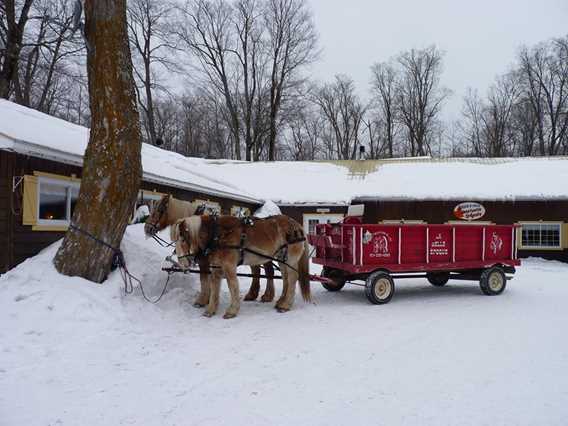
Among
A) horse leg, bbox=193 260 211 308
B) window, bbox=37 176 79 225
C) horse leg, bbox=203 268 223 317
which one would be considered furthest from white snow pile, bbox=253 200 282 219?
horse leg, bbox=203 268 223 317

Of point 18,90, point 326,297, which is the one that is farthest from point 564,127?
point 18,90

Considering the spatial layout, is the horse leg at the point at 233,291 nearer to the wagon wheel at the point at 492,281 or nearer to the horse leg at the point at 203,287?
the horse leg at the point at 203,287

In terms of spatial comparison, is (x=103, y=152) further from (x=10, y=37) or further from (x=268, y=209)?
(x=10, y=37)

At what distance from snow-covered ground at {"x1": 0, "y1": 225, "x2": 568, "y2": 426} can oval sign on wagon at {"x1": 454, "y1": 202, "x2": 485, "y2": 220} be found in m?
12.7

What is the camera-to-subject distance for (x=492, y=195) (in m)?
19.9

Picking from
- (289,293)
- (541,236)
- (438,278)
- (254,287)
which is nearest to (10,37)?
(254,287)

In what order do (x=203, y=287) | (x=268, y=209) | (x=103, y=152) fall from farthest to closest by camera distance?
(x=268, y=209) < (x=203, y=287) < (x=103, y=152)

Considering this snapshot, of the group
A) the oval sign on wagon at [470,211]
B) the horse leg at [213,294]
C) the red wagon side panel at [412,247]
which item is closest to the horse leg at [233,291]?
the horse leg at [213,294]

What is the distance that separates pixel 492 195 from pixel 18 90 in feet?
79.0

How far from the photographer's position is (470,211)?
20.3 meters

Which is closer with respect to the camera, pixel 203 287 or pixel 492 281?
pixel 203 287

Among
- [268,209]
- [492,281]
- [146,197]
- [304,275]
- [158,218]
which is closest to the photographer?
[158,218]

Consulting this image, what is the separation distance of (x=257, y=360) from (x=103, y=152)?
383 centimetres

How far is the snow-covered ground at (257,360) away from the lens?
3865 millimetres
